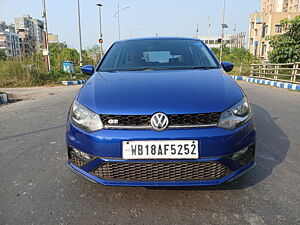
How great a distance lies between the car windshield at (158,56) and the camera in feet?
8.98

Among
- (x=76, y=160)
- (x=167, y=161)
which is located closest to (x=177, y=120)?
(x=167, y=161)

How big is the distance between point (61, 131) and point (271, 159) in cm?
294

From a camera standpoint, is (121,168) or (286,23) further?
(286,23)

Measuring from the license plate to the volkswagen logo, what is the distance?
0.10m

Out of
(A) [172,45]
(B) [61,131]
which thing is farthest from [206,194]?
(B) [61,131]

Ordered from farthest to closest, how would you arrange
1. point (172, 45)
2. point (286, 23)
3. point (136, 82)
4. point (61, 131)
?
point (286, 23), point (61, 131), point (172, 45), point (136, 82)

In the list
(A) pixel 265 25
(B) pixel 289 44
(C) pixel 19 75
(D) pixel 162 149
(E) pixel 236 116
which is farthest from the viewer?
(A) pixel 265 25

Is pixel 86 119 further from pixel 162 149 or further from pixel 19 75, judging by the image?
pixel 19 75

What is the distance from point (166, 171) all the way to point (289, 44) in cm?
1406

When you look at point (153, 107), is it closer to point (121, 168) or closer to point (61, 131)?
point (121, 168)

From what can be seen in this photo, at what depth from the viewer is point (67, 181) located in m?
2.24

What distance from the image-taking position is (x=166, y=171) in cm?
171

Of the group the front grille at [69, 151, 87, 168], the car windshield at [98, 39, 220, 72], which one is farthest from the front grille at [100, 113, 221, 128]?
the car windshield at [98, 39, 220, 72]

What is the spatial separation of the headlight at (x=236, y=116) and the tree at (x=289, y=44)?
12856mm
